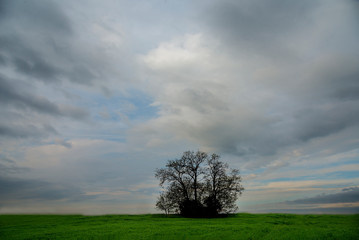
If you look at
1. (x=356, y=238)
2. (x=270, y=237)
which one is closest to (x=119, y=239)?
(x=270, y=237)

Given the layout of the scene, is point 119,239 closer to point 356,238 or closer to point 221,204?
point 356,238

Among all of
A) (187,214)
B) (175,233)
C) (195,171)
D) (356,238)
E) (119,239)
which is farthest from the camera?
(195,171)

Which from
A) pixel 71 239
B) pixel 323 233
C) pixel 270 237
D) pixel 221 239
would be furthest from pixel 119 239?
pixel 323 233

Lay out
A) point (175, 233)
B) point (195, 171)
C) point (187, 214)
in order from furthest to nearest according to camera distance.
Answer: point (195, 171) → point (187, 214) → point (175, 233)

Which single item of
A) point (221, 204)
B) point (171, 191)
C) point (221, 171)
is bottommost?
point (221, 204)

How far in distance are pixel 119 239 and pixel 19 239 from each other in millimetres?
11559

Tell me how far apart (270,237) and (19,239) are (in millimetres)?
25518

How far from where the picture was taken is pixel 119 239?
22.2 metres

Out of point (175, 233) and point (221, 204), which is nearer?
point (175, 233)

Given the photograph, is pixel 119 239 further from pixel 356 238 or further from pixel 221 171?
pixel 221 171

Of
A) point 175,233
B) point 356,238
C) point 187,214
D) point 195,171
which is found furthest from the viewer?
point 195,171

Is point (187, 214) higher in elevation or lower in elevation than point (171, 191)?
lower

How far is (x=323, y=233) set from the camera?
894 inches

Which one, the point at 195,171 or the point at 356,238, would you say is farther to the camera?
the point at 195,171
